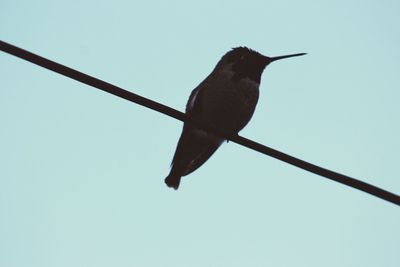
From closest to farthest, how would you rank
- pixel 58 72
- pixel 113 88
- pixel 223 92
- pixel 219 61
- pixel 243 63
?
pixel 58 72 → pixel 113 88 → pixel 223 92 → pixel 243 63 → pixel 219 61

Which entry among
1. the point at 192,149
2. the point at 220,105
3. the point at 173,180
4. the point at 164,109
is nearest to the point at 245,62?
the point at 220,105

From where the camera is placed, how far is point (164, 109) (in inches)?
133

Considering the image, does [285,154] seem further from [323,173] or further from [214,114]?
[214,114]

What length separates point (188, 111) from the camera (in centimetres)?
673

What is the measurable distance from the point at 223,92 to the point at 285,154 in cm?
304

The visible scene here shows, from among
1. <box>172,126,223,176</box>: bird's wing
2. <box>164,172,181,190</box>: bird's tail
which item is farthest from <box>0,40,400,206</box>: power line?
<box>164,172,181,190</box>: bird's tail

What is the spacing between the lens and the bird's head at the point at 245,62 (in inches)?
258

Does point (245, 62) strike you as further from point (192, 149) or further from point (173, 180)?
point (173, 180)

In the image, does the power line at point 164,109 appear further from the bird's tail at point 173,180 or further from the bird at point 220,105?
the bird's tail at point 173,180

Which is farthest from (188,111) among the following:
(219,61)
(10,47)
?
(10,47)

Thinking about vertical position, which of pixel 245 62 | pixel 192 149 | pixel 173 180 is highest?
pixel 245 62

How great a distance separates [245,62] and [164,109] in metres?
3.56

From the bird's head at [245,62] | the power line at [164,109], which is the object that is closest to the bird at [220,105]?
the bird's head at [245,62]

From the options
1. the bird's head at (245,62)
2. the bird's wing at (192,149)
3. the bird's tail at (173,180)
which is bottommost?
the bird's tail at (173,180)
